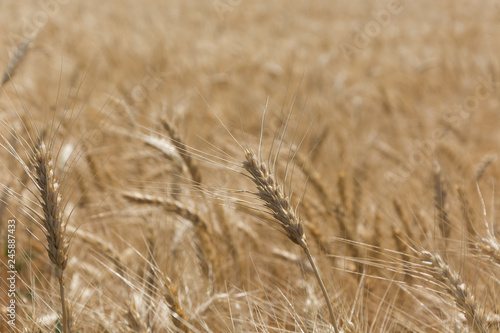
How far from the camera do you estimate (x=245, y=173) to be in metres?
1.69

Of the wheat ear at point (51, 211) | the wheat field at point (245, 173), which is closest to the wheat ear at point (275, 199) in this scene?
the wheat field at point (245, 173)

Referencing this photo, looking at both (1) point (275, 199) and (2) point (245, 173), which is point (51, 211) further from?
(2) point (245, 173)

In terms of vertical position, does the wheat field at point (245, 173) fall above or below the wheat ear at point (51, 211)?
below

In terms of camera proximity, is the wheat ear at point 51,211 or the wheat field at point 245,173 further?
the wheat field at point 245,173

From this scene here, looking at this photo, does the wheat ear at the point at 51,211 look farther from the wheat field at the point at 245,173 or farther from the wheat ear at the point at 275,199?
the wheat ear at the point at 275,199

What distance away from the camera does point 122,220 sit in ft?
5.25

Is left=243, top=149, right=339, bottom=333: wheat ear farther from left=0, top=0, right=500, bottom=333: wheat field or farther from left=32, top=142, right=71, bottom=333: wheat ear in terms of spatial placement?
left=32, top=142, right=71, bottom=333: wheat ear

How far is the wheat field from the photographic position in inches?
37.6

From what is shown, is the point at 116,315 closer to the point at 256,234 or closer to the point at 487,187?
the point at 256,234

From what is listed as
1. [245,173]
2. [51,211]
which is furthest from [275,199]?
[245,173]

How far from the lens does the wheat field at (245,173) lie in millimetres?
955

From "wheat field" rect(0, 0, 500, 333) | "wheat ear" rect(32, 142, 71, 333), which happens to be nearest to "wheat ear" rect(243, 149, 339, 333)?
"wheat field" rect(0, 0, 500, 333)

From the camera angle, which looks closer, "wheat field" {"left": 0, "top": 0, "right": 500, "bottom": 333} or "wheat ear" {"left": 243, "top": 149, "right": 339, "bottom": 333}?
"wheat ear" {"left": 243, "top": 149, "right": 339, "bottom": 333}

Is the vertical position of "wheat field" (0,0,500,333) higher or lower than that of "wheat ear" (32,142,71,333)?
lower
